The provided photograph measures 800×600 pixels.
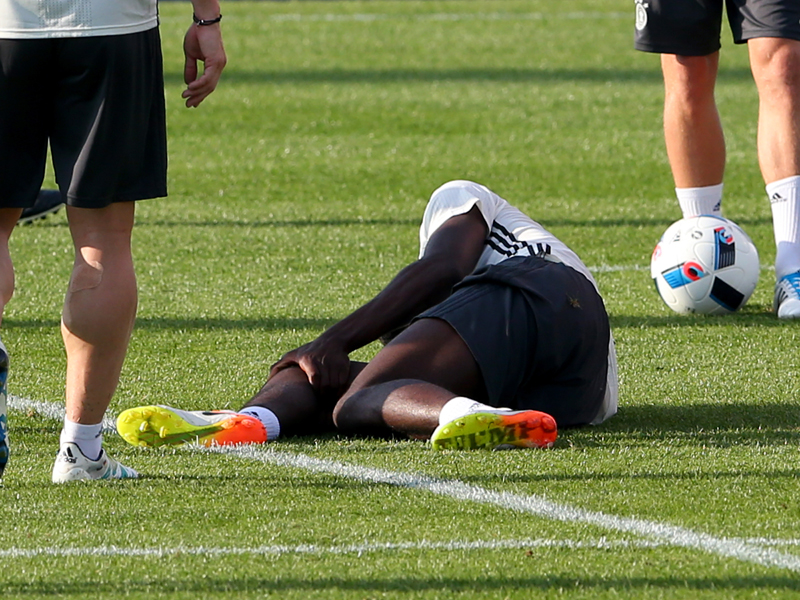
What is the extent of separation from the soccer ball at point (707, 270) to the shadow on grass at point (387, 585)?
2976mm

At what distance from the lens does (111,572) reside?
2.88 metres

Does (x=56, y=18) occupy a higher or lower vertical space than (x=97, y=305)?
higher

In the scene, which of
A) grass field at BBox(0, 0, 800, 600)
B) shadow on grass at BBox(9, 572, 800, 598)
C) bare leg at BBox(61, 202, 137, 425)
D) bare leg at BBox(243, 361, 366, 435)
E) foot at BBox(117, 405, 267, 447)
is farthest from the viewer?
bare leg at BBox(243, 361, 366, 435)

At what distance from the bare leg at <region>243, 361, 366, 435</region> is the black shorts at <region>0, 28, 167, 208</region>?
86cm

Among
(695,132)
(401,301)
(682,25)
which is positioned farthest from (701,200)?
(401,301)

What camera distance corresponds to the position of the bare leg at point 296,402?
4.07 metres

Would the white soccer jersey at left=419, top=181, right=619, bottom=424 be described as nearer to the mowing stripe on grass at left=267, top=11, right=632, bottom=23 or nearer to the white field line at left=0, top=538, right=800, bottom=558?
the white field line at left=0, top=538, right=800, bottom=558

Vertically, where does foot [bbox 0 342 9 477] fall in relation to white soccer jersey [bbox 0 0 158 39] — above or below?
below

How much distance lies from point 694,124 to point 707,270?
0.77 m

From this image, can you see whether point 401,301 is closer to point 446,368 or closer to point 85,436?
point 446,368

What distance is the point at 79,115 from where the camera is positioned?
335cm

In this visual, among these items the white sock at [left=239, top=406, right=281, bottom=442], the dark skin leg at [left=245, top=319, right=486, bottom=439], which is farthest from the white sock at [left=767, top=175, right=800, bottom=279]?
the white sock at [left=239, top=406, right=281, bottom=442]

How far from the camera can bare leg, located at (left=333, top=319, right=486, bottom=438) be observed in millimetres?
3951

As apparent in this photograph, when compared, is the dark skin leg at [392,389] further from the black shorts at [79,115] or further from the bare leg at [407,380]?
the black shorts at [79,115]
